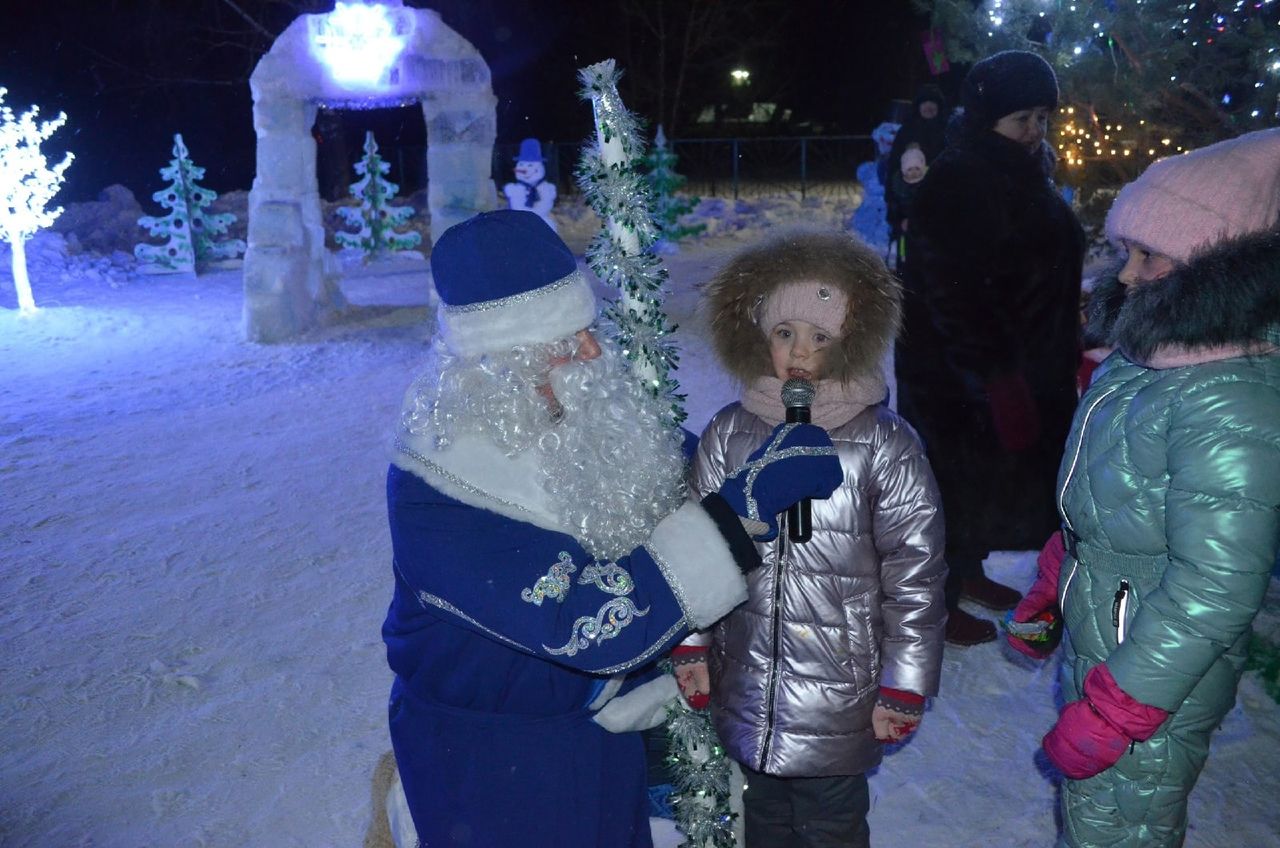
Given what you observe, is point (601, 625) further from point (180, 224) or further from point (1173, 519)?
point (180, 224)

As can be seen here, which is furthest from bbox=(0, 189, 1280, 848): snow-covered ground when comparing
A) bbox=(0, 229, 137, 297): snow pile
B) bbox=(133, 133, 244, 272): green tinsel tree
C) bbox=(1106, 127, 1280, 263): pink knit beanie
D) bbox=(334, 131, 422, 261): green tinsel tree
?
bbox=(334, 131, 422, 261): green tinsel tree

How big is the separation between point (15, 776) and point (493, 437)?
108 inches

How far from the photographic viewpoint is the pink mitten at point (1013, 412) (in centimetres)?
355

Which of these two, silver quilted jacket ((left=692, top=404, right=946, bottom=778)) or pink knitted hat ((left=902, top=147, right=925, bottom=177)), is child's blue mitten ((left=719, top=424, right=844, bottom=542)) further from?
pink knitted hat ((left=902, top=147, right=925, bottom=177))

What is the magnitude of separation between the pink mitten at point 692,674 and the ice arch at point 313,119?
9.12 m

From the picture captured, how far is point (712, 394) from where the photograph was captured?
7641 mm

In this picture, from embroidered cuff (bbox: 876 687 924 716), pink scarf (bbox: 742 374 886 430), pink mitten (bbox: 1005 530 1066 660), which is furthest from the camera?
pink mitten (bbox: 1005 530 1066 660)

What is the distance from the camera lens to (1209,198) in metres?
2.00

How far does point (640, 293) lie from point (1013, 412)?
1992 mm

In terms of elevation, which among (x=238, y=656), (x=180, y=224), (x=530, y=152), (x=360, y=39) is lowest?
(x=238, y=656)

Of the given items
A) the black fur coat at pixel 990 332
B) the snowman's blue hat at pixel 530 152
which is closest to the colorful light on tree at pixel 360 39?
the snowman's blue hat at pixel 530 152

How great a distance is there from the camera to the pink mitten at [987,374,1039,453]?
3553mm

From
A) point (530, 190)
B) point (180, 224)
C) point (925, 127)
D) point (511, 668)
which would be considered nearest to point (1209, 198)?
point (511, 668)

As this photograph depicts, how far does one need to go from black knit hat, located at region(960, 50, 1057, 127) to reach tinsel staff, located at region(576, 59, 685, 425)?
Answer: 1.68 meters
